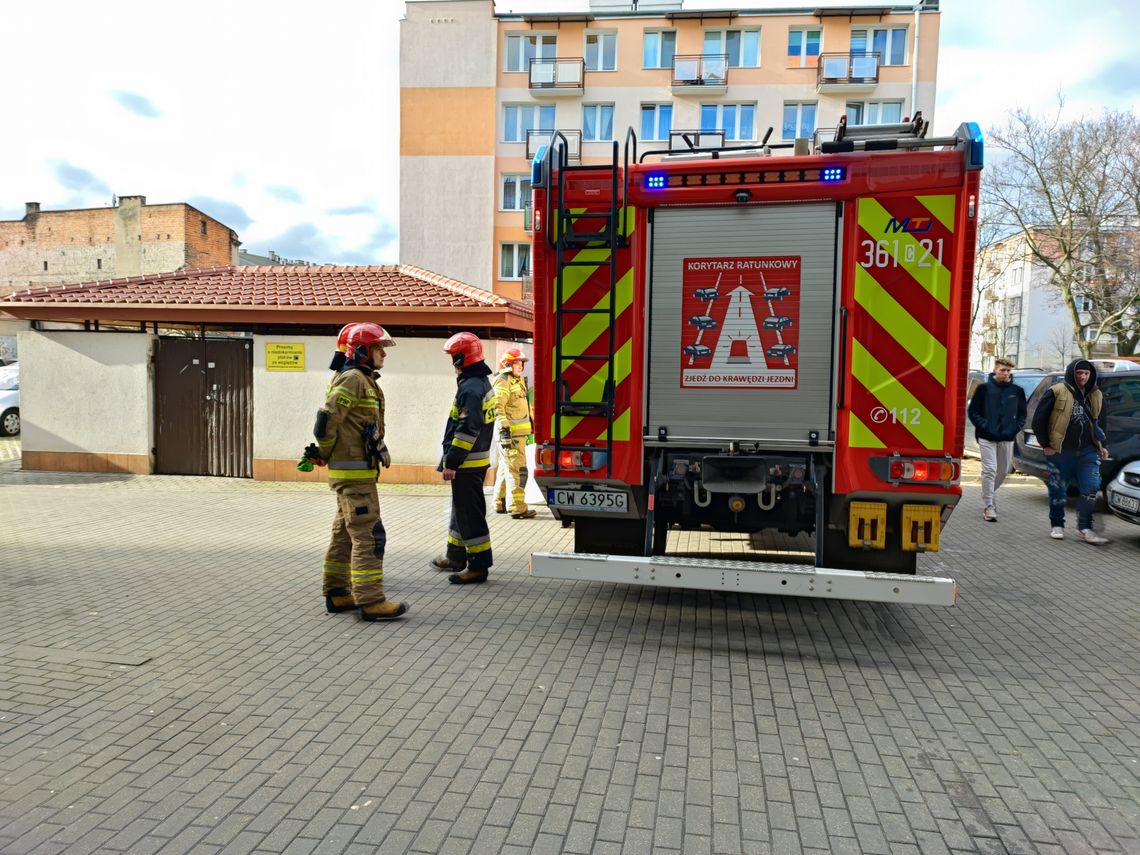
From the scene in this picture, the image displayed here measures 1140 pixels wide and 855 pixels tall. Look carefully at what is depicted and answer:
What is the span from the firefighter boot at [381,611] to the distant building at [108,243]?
129 feet

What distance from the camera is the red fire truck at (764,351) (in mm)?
4828

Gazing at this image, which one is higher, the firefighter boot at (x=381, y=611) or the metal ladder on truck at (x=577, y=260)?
the metal ladder on truck at (x=577, y=260)

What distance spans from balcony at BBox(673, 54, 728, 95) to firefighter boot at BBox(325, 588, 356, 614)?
29.6m

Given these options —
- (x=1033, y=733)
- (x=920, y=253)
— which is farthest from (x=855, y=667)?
(x=920, y=253)

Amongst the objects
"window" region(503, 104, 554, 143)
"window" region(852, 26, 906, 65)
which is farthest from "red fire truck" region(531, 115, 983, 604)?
"window" region(852, 26, 906, 65)

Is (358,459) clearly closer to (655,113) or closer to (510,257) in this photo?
(510,257)

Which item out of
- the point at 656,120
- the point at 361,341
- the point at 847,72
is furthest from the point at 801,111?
the point at 361,341

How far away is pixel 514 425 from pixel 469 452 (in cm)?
314

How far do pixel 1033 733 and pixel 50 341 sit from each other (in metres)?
13.5

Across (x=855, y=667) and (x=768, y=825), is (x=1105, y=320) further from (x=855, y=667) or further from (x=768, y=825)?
(x=768, y=825)

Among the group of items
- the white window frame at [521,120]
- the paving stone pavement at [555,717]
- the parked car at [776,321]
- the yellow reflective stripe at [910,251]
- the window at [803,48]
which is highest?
the window at [803,48]

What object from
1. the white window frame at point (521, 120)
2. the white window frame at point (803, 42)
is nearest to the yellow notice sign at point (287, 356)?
the white window frame at point (521, 120)

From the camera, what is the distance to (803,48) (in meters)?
31.1

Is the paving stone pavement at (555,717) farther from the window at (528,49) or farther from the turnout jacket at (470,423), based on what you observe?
the window at (528,49)
